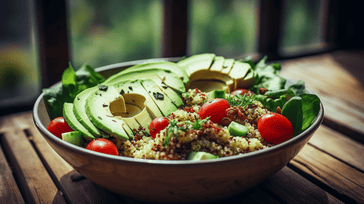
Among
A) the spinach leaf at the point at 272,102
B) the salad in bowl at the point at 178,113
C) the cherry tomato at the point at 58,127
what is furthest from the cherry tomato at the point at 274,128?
the cherry tomato at the point at 58,127

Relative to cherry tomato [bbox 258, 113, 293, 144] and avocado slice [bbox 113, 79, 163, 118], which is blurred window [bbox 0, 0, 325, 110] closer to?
avocado slice [bbox 113, 79, 163, 118]

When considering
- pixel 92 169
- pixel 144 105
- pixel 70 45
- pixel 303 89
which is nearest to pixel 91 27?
pixel 70 45

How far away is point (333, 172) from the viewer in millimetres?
1040

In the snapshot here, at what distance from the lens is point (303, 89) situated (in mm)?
1200

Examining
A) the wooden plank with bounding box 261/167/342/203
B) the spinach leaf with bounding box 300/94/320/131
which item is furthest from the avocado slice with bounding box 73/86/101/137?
the spinach leaf with bounding box 300/94/320/131

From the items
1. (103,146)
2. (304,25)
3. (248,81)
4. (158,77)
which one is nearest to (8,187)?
(103,146)

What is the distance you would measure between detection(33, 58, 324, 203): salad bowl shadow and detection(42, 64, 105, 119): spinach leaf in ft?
1.15

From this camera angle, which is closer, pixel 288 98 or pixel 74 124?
pixel 74 124

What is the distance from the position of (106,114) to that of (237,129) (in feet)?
1.28

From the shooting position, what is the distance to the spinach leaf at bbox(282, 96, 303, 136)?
1022 mm

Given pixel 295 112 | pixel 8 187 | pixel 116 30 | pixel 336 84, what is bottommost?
pixel 8 187

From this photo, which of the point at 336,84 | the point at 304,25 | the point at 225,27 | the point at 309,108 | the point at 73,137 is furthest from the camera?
the point at 304,25

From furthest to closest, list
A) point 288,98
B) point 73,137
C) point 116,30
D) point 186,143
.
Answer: point 116,30
point 288,98
point 73,137
point 186,143

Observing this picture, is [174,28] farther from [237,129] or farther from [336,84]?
[237,129]
